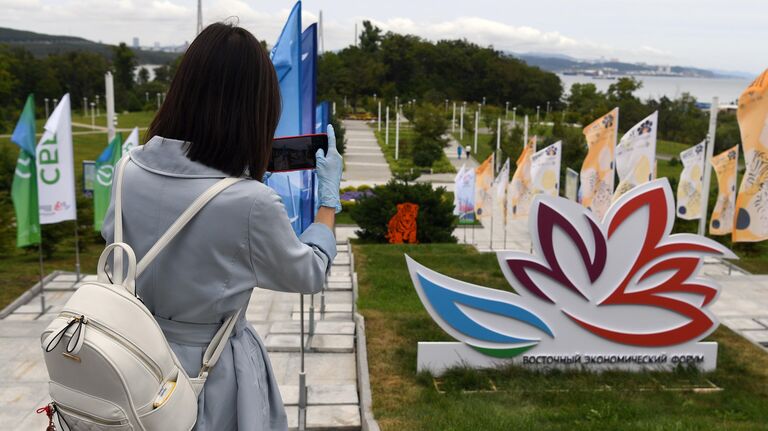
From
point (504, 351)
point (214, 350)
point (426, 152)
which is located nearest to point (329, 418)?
point (504, 351)

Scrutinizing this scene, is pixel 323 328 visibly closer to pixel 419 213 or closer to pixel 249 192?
pixel 249 192

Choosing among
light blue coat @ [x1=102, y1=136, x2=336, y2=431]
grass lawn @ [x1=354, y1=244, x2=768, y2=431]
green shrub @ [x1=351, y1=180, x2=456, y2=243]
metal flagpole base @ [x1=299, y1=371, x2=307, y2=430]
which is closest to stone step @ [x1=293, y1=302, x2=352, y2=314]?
grass lawn @ [x1=354, y1=244, x2=768, y2=431]

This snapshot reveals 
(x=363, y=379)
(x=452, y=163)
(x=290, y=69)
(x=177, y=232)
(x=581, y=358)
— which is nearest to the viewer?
(x=177, y=232)

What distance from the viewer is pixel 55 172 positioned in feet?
32.6

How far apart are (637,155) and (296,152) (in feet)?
42.4

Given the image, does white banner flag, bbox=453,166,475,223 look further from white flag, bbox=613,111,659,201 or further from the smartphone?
the smartphone

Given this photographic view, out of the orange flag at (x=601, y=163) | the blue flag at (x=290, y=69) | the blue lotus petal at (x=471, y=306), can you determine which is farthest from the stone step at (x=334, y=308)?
the orange flag at (x=601, y=163)

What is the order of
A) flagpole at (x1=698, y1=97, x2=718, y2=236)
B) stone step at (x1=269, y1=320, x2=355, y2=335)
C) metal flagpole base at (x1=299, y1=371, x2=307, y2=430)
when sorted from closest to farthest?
metal flagpole base at (x1=299, y1=371, x2=307, y2=430)
stone step at (x1=269, y1=320, x2=355, y2=335)
flagpole at (x1=698, y1=97, x2=718, y2=236)

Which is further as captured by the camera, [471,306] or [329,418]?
[471,306]

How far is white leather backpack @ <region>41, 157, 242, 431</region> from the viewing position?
136 centimetres

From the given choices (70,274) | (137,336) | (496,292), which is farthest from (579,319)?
(70,274)

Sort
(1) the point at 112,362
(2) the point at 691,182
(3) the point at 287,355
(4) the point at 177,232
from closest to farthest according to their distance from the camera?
(1) the point at 112,362 → (4) the point at 177,232 → (3) the point at 287,355 → (2) the point at 691,182

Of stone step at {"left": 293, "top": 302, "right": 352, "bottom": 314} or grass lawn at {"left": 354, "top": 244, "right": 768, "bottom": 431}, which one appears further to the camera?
stone step at {"left": 293, "top": 302, "right": 352, "bottom": 314}

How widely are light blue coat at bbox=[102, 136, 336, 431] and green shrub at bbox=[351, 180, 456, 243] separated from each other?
14.4 metres
